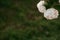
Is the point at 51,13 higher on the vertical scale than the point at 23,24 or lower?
higher

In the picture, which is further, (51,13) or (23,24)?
(23,24)

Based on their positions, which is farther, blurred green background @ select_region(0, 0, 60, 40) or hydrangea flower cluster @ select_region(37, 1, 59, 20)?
blurred green background @ select_region(0, 0, 60, 40)

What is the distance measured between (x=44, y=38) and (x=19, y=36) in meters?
0.33

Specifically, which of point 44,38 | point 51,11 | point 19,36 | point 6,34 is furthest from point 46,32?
point 51,11

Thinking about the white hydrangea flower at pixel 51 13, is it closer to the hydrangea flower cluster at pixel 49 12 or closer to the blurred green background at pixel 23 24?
the hydrangea flower cluster at pixel 49 12

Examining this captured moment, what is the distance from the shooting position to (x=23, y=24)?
3.00 metres

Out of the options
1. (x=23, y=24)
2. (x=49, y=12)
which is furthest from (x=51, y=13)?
(x=23, y=24)

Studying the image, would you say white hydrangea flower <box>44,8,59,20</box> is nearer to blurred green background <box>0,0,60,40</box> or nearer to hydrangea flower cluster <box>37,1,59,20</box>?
hydrangea flower cluster <box>37,1,59,20</box>

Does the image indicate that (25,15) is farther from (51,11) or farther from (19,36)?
(51,11)

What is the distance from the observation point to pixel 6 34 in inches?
111

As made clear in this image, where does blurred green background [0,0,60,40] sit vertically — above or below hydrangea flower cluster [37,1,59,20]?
below

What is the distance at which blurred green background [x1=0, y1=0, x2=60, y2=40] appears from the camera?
2678mm

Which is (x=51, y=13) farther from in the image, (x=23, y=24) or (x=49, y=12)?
(x=23, y=24)

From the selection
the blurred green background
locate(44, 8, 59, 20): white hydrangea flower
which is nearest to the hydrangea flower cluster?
locate(44, 8, 59, 20): white hydrangea flower
